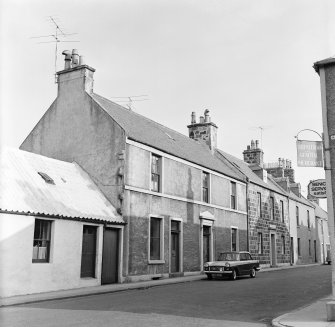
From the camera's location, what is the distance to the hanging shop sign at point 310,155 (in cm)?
1059

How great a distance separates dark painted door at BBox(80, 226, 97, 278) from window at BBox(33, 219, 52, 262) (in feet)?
6.08

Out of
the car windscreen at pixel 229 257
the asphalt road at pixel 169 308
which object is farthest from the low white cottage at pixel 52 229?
the car windscreen at pixel 229 257

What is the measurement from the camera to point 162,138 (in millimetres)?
24375

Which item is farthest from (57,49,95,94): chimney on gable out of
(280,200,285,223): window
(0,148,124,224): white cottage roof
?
(280,200,285,223): window

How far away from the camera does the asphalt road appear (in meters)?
9.23

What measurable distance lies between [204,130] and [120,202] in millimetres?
14342

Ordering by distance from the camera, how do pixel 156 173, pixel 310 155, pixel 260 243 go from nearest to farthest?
pixel 310 155 < pixel 156 173 < pixel 260 243

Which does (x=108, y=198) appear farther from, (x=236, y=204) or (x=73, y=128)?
(x=236, y=204)

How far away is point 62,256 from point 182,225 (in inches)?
336

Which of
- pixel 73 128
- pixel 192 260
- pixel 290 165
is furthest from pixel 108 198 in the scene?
pixel 290 165

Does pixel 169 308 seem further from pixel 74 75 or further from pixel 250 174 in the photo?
pixel 250 174

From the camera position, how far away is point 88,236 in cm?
1736

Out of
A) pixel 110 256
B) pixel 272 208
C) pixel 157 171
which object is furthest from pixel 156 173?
pixel 272 208

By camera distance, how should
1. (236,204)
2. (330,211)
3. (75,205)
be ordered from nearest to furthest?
(330,211) < (75,205) < (236,204)
